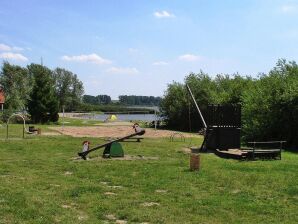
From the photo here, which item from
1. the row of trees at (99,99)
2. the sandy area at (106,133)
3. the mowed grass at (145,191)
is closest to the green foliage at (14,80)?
the sandy area at (106,133)

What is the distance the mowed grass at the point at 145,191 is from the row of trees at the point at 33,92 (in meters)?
38.3

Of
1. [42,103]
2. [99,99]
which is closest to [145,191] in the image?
[42,103]

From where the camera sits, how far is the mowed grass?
8414 mm

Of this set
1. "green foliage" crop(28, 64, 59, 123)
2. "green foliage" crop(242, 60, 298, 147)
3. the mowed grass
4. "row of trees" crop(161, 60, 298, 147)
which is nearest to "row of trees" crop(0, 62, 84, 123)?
"green foliage" crop(28, 64, 59, 123)

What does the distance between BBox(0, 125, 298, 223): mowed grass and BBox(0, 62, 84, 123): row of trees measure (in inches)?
1507

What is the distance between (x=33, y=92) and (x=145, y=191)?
153 feet

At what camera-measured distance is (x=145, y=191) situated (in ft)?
35.6

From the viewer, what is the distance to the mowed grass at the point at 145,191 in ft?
27.6

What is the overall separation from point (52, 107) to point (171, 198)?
4697 cm

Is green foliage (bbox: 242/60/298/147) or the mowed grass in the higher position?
green foliage (bbox: 242/60/298/147)

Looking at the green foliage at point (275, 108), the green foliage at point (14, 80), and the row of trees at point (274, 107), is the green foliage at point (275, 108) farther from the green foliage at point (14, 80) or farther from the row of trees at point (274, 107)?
the green foliage at point (14, 80)

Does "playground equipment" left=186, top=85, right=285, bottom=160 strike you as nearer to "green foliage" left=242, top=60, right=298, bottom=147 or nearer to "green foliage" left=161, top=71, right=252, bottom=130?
"green foliage" left=242, top=60, right=298, bottom=147

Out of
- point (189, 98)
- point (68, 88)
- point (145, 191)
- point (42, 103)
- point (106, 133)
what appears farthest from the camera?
point (68, 88)

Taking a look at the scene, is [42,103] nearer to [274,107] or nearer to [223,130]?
[274,107]
